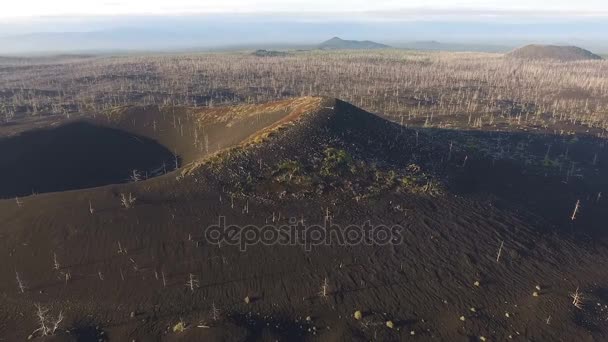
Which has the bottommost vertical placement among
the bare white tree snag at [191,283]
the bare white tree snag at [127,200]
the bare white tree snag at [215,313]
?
the bare white tree snag at [215,313]

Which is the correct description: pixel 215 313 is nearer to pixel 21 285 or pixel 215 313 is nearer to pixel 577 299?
pixel 21 285

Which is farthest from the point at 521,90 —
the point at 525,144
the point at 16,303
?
the point at 16,303

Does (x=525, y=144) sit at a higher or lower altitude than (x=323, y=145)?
lower

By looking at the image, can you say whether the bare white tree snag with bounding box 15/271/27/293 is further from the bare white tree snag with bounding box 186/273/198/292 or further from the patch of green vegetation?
the patch of green vegetation

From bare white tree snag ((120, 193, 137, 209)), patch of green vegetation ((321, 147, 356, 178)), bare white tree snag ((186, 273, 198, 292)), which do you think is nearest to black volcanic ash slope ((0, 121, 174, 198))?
bare white tree snag ((120, 193, 137, 209))

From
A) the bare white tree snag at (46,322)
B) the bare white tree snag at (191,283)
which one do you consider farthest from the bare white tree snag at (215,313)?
the bare white tree snag at (46,322)

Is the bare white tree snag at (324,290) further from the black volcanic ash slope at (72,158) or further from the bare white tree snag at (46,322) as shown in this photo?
the black volcanic ash slope at (72,158)

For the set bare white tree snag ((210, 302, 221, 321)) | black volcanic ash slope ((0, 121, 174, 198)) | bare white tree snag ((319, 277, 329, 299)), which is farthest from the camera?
black volcanic ash slope ((0, 121, 174, 198))

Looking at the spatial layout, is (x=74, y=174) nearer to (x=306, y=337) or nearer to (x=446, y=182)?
(x=306, y=337)

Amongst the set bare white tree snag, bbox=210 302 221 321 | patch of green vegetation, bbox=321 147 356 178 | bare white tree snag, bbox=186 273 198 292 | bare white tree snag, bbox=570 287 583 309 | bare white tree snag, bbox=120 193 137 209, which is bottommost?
bare white tree snag, bbox=570 287 583 309

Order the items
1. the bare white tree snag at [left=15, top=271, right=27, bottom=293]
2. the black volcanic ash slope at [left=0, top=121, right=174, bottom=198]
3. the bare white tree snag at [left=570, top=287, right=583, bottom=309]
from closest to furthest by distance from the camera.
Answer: the bare white tree snag at [left=15, top=271, right=27, bottom=293]
the bare white tree snag at [left=570, top=287, right=583, bottom=309]
the black volcanic ash slope at [left=0, top=121, right=174, bottom=198]

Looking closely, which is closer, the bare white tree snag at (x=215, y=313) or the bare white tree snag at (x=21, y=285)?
the bare white tree snag at (x=215, y=313)
